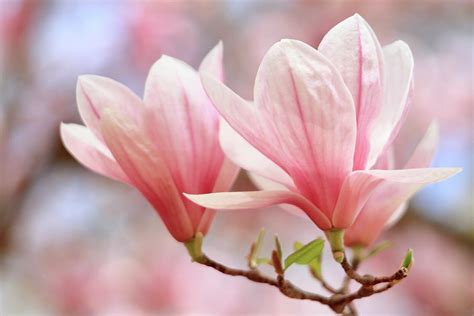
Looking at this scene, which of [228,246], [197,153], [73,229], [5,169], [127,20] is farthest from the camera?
[127,20]

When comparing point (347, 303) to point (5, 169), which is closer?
point (347, 303)

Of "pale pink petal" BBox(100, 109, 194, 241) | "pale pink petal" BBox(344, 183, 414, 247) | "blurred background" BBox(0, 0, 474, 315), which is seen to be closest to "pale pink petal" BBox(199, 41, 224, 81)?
"pale pink petal" BBox(100, 109, 194, 241)

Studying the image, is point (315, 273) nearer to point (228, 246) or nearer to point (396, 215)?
point (396, 215)

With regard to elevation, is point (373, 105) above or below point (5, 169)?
above

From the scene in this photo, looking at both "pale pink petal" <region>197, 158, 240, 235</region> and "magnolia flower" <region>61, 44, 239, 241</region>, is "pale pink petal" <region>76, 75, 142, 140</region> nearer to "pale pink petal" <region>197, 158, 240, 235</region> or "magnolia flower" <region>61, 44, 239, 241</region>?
"magnolia flower" <region>61, 44, 239, 241</region>

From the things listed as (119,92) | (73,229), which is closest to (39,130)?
(73,229)

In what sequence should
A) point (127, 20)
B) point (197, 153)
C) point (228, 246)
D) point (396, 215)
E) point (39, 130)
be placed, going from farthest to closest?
point (127, 20) → point (228, 246) → point (39, 130) → point (396, 215) → point (197, 153)
